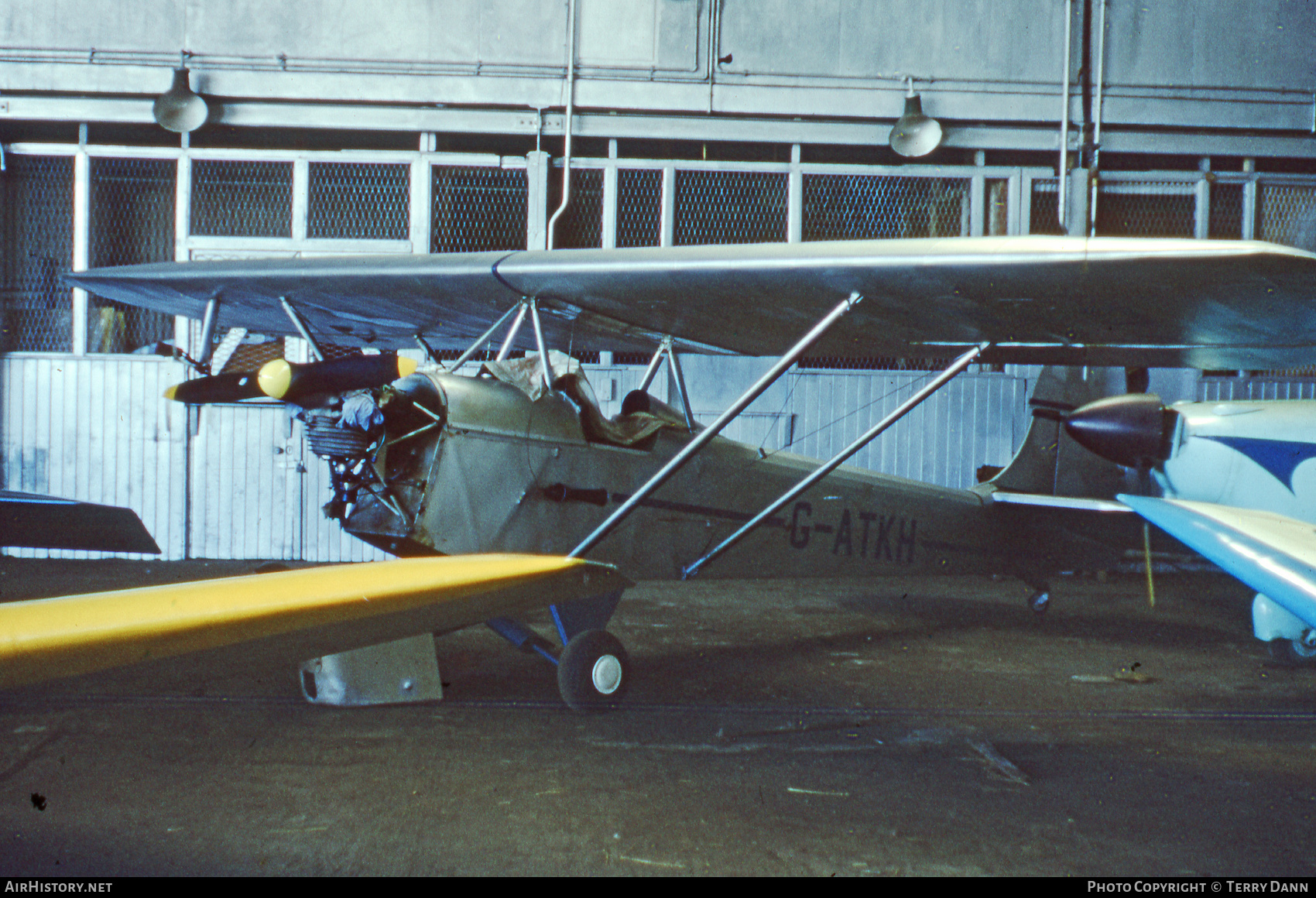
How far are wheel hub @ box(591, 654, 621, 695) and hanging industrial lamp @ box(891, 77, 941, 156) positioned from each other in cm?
715

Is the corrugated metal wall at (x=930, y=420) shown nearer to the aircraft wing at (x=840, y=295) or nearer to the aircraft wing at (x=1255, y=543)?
the aircraft wing at (x=840, y=295)

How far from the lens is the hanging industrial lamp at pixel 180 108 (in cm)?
895

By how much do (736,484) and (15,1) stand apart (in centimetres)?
931

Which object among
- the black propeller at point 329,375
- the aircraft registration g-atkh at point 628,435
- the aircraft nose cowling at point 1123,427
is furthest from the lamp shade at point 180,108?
the aircraft nose cowling at point 1123,427

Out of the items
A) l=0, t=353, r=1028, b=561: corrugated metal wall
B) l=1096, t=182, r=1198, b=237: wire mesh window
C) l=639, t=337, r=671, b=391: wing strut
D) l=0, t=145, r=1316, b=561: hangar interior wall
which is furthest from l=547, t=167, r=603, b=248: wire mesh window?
l=1096, t=182, r=1198, b=237: wire mesh window

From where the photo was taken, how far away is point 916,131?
9.21 m

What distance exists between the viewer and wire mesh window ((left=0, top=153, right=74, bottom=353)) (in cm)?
948

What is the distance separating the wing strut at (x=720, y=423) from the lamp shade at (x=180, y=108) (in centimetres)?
769

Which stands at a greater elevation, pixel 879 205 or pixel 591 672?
pixel 879 205

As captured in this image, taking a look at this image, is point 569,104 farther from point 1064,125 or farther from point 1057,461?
point 1057,461

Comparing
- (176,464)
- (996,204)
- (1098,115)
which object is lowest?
(176,464)

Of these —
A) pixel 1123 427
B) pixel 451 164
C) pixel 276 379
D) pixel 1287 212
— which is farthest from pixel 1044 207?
pixel 276 379

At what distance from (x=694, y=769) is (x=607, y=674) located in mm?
884

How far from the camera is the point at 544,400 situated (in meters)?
4.15
